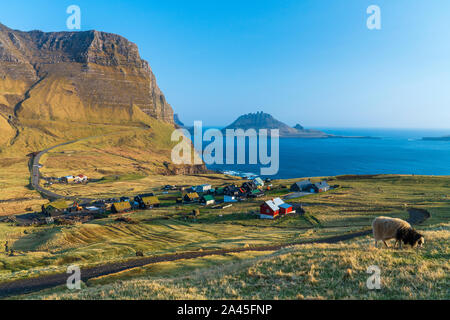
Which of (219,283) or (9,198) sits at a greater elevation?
(219,283)

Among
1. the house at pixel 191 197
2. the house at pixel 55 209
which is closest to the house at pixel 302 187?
the house at pixel 191 197

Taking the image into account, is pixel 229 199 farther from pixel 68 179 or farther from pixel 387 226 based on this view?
pixel 68 179

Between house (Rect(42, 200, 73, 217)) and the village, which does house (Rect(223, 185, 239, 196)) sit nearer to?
the village

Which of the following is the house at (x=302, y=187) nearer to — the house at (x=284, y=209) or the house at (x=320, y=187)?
the house at (x=320, y=187)

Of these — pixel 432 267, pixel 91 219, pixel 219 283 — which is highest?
pixel 432 267

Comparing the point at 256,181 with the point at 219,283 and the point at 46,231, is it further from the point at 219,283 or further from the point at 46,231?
the point at 219,283

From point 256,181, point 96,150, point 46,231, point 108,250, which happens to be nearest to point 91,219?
point 46,231

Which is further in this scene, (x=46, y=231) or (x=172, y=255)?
(x=46, y=231)
